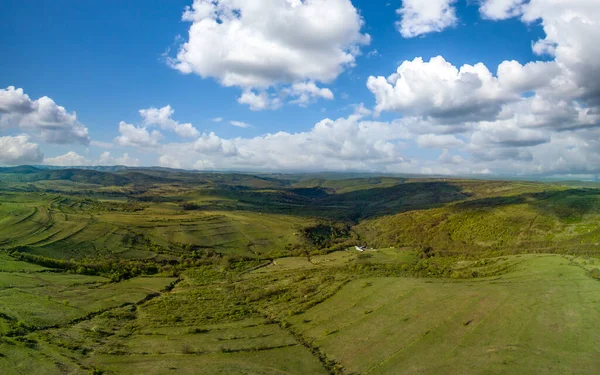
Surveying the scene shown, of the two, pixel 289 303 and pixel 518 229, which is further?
pixel 518 229

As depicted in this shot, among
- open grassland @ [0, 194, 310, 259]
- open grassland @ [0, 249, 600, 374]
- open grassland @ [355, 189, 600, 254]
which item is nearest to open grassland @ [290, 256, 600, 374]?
open grassland @ [0, 249, 600, 374]

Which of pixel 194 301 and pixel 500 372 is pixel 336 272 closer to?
pixel 194 301

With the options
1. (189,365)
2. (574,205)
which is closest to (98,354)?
(189,365)

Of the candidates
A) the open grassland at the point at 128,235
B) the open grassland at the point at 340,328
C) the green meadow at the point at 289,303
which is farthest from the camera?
the open grassland at the point at 128,235

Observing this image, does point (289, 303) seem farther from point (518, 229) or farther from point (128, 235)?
point (518, 229)

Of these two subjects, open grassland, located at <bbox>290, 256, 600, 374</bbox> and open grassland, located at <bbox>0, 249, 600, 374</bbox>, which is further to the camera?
open grassland, located at <bbox>0, 249, 600, 374</bbox>

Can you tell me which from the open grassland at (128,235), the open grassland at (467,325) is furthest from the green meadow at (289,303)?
the open grassland at (128,235)

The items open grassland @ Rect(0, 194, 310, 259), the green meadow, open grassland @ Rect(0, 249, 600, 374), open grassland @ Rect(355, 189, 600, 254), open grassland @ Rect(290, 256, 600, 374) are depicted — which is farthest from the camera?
open grassland @ Rect(355, 189, 600, 254)

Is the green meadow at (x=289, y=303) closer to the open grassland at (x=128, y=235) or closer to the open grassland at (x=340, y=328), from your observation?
the open grassland at (x=340, y=328)

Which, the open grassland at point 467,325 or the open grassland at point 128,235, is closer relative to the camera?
the open grassland at point 467,325

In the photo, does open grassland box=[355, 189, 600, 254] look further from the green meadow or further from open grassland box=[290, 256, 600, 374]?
open grassland box=[290, 256, 600, 374]

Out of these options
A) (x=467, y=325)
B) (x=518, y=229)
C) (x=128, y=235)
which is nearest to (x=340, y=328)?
(x=467, y=325)

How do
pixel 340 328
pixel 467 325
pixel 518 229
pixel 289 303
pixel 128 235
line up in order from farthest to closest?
pixel 518 229 < pixel 128 235 < pixel 289 303 < pixel 340 328 < pixel 467 325
